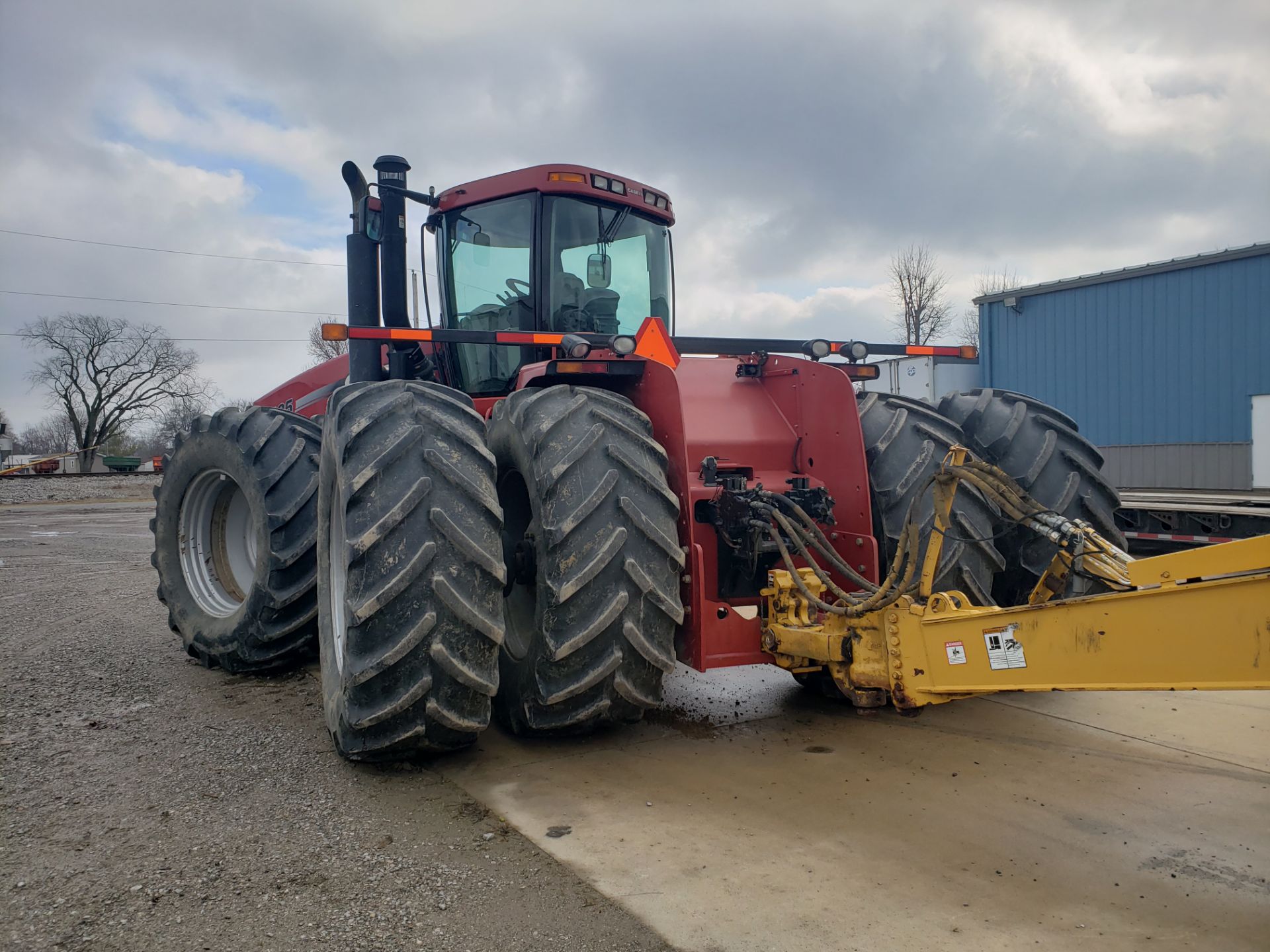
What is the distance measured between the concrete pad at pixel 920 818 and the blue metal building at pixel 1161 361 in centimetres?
1301

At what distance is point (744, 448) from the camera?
4156mm

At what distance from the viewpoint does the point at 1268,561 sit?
2104mm

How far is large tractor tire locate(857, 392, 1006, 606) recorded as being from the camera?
376 cm

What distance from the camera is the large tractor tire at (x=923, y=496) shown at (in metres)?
3.76

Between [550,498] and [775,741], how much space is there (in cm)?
159

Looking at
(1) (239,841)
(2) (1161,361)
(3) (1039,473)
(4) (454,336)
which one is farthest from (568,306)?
(2) (1161,361)

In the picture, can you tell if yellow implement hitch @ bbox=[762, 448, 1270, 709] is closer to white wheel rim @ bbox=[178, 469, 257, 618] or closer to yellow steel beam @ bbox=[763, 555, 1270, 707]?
yellow steel beam @ bbox=[763, 555, 1270, 707]

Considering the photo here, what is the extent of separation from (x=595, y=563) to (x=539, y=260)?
2.20m

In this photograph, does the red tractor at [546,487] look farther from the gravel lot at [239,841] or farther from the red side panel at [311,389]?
the red side panel at [311,389]

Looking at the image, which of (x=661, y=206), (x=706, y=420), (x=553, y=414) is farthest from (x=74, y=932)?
(x=661, y=206)

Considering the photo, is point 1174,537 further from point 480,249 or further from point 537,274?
point 480,249

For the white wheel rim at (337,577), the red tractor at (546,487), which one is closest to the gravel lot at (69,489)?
the red tractor at (546,487)

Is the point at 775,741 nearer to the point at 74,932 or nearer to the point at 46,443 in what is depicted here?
the point at 74,932

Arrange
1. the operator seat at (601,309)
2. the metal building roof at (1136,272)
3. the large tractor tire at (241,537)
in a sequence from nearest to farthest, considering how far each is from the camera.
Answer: the large tractor tire at (241,537) < the operator seat at (601,309) < the metal building roof at (1136,272)
